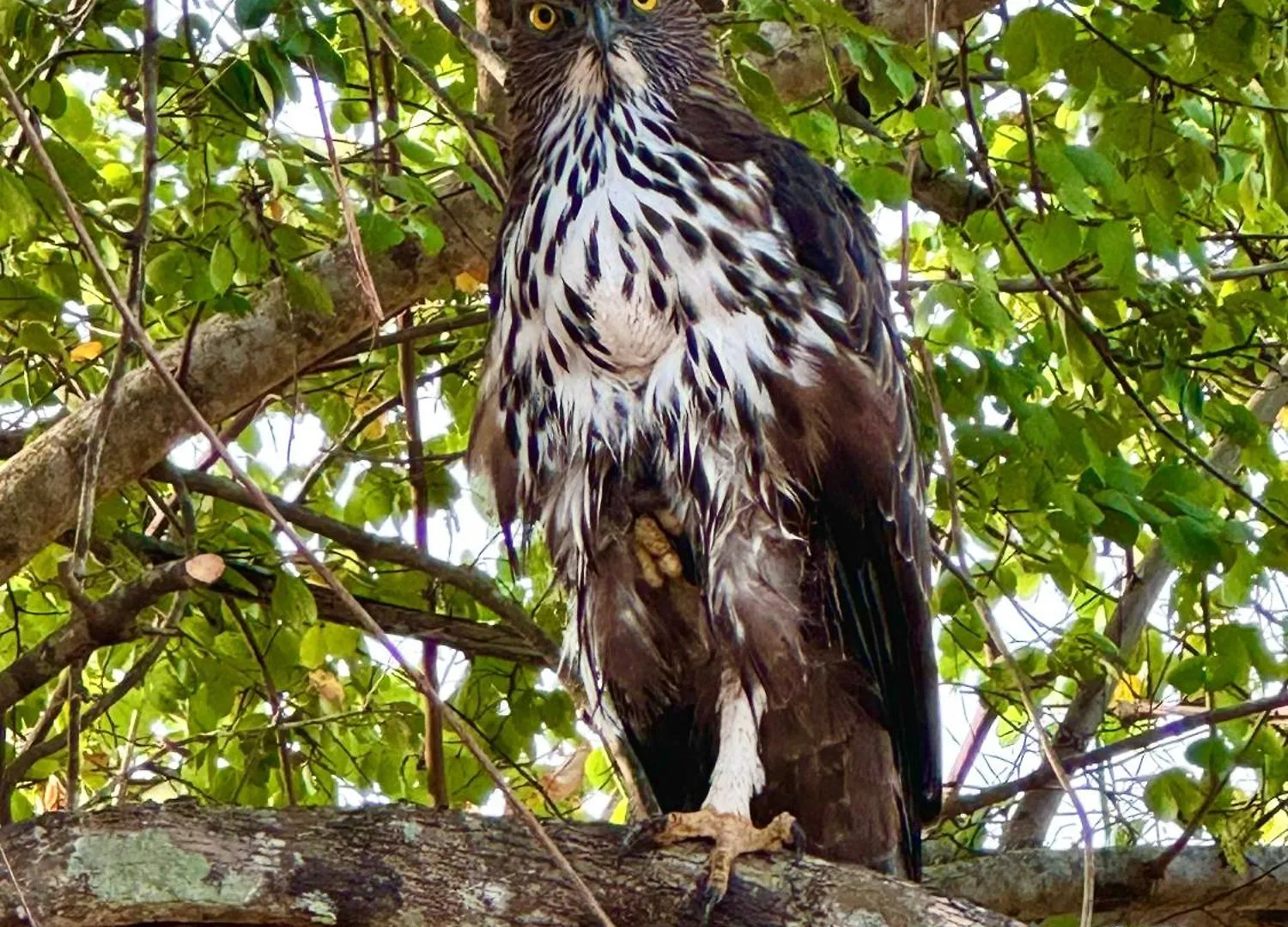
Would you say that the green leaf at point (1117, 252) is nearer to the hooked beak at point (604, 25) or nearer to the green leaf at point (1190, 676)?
the green leaf at point (1190, 676)

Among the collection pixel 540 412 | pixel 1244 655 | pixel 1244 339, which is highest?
pixel 1244 339

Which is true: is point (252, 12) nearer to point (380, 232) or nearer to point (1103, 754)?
point (380, 232)

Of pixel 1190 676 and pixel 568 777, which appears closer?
pixel 1190 676

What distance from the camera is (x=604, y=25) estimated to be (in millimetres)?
4270

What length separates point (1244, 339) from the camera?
5094 millimetres

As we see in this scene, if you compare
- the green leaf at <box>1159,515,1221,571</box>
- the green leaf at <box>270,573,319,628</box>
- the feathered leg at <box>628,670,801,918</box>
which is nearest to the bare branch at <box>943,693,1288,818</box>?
the green leaf at <box>1159,515,1221,571</box>

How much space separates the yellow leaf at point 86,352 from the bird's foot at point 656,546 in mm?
1969

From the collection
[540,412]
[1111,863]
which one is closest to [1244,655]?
[1111,863]

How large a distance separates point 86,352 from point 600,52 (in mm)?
1841

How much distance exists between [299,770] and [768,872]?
108 inches

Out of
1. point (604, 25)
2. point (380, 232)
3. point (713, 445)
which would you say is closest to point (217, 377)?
point (380, 232)

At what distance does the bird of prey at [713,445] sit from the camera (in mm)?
3850

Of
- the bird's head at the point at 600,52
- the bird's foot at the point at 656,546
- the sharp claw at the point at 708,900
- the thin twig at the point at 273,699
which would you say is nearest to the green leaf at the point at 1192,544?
the bird's foot at the point at 656,546

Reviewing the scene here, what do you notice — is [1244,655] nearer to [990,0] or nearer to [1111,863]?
[1111,863]
